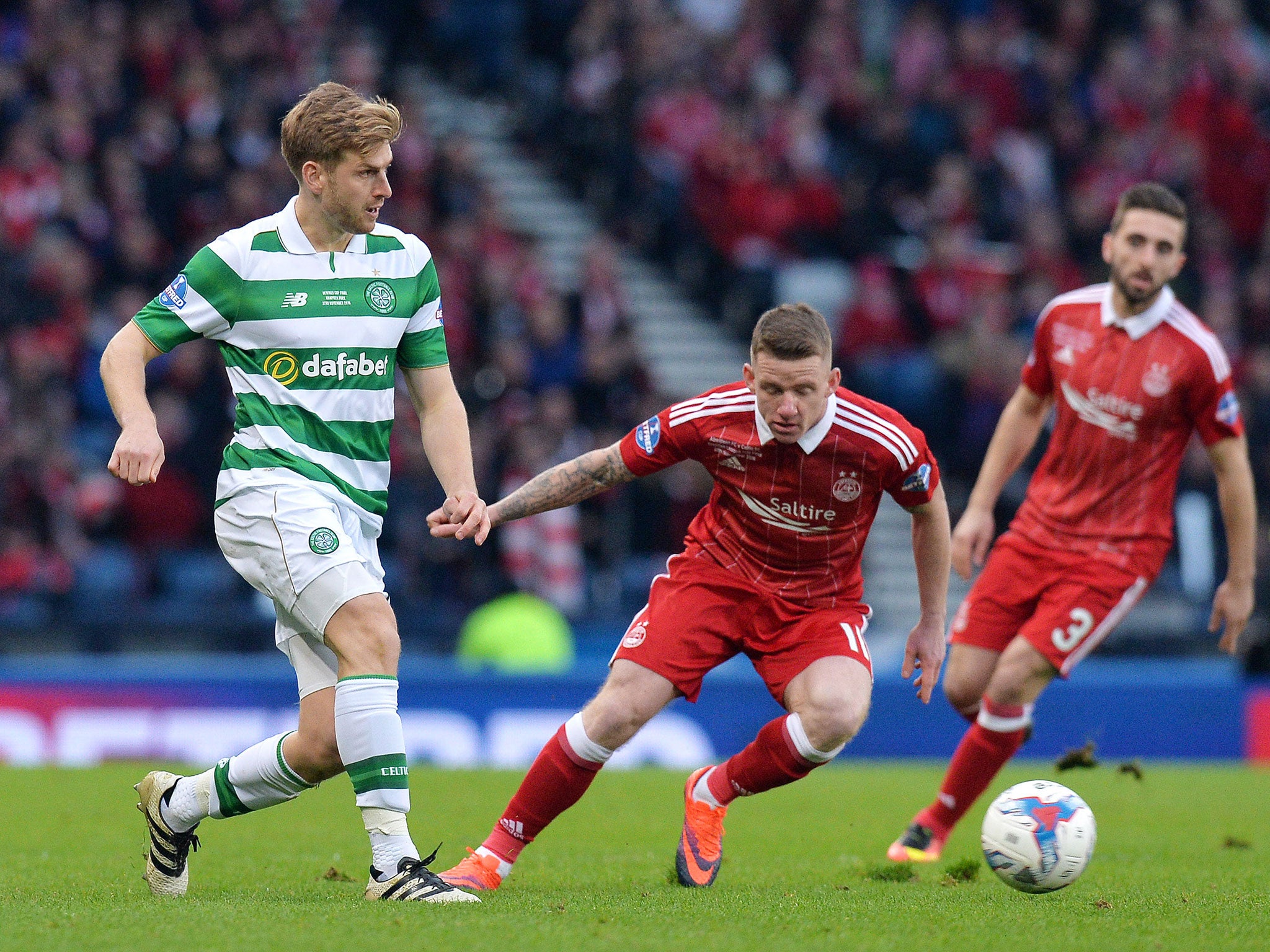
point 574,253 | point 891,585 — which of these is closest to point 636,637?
point 891,585

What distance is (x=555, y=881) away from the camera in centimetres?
586

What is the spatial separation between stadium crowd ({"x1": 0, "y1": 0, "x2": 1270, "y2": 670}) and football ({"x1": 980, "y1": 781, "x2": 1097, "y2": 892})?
7257 mm

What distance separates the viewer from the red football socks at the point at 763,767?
5652 millimetres

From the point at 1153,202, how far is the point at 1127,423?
0.92 m

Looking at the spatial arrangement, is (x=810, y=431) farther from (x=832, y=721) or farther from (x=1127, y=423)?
(x=1127, y=423)

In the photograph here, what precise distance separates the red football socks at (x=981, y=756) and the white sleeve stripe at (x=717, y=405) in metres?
1.93

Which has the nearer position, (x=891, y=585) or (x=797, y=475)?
(x=797, y=475)

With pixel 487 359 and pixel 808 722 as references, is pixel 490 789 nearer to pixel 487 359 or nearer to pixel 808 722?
pixel 808 722

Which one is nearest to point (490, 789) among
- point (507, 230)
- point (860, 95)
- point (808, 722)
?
point (808, 722)

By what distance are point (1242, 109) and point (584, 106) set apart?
22.7 ft

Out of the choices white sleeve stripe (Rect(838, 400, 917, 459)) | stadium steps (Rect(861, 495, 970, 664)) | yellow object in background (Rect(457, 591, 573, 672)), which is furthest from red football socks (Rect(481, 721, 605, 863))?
stadium steps (Rect(861, 495, 970, 664))

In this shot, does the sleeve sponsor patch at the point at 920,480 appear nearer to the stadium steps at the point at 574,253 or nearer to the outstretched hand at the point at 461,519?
the outstretched hand at the point at 461,519

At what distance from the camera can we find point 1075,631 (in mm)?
6793

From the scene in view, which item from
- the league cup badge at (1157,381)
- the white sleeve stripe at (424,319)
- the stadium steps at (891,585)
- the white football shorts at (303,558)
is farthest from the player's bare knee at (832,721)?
the stadium steps at (891,585)
